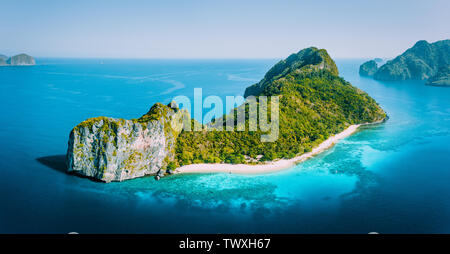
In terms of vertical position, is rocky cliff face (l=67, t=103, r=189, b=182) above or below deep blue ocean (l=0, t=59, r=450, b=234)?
above

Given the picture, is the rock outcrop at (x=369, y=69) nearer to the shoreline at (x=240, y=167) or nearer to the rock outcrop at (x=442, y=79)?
the rock outcrop at (x=442, y=79)

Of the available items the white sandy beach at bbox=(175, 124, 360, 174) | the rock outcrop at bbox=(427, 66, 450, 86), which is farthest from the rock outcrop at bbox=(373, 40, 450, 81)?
the white sandy beach at bbox=(175, 124, 360, 174)

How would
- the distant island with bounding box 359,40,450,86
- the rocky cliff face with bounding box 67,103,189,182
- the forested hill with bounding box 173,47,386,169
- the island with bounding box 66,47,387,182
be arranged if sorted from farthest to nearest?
the distant island with bounding box 359,40,450,86
the forested hill with bounding box 173,47,386,169
the island with bounding box 66,47,387,182
the rocky cliff face with bounding box 67,103,189,182

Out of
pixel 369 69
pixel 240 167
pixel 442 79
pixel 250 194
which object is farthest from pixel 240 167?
pixel 369 69

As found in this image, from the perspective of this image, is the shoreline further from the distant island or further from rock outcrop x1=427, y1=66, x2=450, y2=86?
the distant island

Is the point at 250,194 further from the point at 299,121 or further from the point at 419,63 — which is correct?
the point at 419,63

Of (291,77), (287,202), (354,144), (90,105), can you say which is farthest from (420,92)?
(90,105)

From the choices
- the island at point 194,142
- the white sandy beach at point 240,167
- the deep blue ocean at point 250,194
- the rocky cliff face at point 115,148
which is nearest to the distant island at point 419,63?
the deep blue ocean at point 250,194

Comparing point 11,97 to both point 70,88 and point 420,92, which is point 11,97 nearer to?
point 70,88

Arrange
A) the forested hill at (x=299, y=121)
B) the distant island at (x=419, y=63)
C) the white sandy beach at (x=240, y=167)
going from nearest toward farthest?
the white sandy beach at (x=240, y=167)
the forested hill at (x=299, y=121)
the distant island at (x=419, y=63)
